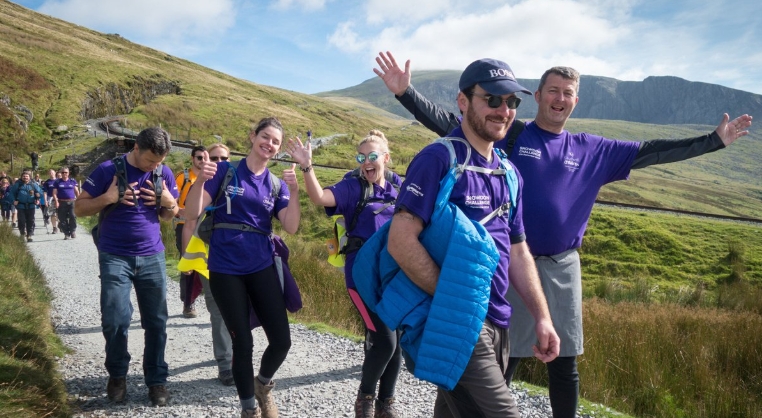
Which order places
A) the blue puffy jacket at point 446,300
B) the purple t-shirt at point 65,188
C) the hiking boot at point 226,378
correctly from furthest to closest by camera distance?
the purple t-shirt at point 65,188, the hiking boot at point 226,378, the blue puffy jacket at point 446,300

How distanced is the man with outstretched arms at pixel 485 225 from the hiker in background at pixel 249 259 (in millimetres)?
1764

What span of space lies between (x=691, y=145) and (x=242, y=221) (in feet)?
10.3

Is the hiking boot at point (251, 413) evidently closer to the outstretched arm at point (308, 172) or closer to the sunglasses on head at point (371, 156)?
the outstretched arm at point (308, 172)

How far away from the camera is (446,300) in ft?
6.43

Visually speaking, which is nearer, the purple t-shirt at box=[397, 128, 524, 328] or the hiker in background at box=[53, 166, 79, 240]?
the purple t-shirt at box=[397, 128, 524, 328]

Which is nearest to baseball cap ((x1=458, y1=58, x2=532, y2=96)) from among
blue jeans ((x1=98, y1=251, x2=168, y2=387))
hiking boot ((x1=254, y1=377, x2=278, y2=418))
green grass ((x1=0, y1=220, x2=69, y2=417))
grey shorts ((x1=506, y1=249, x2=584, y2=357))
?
grey shorts ((x1=506, y1=249, x2=584, y2=357))

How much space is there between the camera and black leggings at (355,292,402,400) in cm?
364

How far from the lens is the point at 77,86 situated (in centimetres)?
5378

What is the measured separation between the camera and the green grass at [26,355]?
337 cm

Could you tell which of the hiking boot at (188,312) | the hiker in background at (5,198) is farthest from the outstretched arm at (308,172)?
the hiker in background at (5,198)

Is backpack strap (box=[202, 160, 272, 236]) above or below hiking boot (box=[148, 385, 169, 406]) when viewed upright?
above

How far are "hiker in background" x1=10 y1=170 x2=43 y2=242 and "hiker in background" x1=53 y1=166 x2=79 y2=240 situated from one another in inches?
23.1

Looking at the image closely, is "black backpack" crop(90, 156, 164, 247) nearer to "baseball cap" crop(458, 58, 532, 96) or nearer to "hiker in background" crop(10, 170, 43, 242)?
"baseball cap" crop(458, 58, 532, 96)

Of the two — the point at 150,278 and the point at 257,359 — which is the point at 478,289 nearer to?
the point at 150,278
